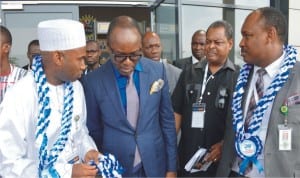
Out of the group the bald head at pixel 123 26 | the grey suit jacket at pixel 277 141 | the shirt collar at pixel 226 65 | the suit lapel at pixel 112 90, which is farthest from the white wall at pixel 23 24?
the grey suit jacket at pixel 277 141

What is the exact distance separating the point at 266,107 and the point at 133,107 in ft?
2.76

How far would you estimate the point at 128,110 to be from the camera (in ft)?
7.95

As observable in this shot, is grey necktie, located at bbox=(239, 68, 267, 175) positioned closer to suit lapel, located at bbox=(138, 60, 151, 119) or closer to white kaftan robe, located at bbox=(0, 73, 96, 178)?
suit lapel, located at bbox=(138, 60, 151, 119)

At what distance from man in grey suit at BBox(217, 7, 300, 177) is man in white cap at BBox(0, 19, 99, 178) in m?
0.97

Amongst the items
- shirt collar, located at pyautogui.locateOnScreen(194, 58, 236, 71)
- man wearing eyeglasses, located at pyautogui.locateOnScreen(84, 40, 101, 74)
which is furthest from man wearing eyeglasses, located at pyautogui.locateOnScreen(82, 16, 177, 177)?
man wearing eyeglasses, located at pyautogui.locateOnScreen(84, 40, 101, 74)

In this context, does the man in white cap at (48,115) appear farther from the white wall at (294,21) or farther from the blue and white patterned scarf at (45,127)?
the white wall at (294,21)

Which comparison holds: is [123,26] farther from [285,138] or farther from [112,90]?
[285,138]

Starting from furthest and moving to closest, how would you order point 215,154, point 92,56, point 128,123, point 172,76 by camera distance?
point 92,56 < point 172,76 < point 215,154 < point 128,123

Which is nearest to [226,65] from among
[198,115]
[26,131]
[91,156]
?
[198,115]

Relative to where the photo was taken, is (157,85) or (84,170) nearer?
(84,170)

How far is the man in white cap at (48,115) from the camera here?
1.93m

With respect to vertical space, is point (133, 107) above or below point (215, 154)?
above

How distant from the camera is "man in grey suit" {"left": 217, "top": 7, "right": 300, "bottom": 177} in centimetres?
223

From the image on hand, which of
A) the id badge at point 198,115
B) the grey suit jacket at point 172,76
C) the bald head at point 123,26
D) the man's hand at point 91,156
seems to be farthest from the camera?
the grey suit jacket at point 172,76
